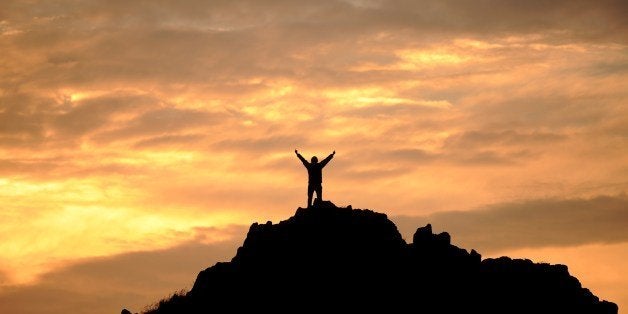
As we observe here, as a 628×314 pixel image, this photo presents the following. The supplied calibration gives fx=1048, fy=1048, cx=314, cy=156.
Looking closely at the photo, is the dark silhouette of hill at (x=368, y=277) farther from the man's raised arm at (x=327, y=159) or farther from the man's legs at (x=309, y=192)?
the man's raised arm at (x=327, y=159)

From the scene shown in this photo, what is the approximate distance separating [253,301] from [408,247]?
383 inches

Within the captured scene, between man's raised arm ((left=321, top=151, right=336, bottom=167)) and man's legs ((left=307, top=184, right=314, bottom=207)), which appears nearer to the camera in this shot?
man's raised arm ((left=321, top=151, right=336, bottom=167))

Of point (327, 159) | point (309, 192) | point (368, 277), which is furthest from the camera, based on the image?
point (309, 192)

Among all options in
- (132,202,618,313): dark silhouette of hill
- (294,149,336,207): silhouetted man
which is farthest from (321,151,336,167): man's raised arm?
(132,202,618,313): dark silhouette of hill

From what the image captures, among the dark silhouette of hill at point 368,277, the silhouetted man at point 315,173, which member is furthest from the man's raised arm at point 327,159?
the dark silhouette of hill at point 368,277

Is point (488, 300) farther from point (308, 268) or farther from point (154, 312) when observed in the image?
point (154, 312)

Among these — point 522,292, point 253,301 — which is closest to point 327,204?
point 253,301

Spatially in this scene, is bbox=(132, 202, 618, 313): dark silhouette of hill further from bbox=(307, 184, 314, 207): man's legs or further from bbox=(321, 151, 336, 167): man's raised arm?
bbox=(321, 151, 336, 167): man's raised arm

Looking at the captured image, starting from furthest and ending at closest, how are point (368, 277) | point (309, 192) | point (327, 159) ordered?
1. point (309, 192)
2. point (327, 159)
3. point (368, 277)

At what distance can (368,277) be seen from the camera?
6059cm

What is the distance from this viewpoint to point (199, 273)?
6469 centimetres

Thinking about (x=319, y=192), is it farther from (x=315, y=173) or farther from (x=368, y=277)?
(x=368, y=277)

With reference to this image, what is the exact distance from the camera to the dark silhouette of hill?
197 ft

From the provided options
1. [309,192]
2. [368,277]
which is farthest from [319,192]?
[368,277]
